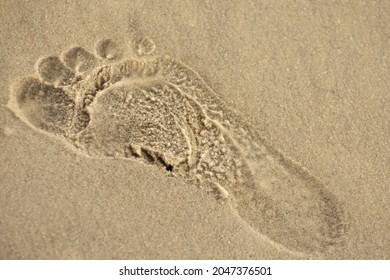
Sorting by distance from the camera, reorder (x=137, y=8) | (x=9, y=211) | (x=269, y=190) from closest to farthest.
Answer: (x=9, y=211), (x=269, y=190), (x=137, y=8)

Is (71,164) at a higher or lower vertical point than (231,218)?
higher

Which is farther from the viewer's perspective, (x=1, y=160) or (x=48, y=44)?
(x=48, y=44)

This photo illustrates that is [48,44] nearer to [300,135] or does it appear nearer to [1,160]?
[1,160]
